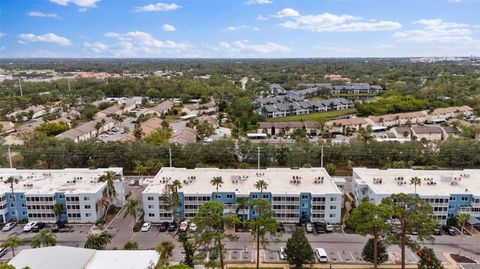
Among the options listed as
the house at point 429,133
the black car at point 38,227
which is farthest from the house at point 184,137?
the house at point 429,133

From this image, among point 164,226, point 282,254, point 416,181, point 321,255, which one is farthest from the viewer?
point 416,181

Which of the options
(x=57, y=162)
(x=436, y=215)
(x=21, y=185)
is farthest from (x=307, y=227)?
(x=57, y=162)

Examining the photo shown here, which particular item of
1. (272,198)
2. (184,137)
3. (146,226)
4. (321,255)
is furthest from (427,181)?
(184,137)

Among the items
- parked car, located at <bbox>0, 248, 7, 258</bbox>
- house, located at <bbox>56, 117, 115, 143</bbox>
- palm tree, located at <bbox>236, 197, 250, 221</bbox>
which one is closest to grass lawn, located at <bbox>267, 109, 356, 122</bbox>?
house, located at <bbox>56, 117, 115, 143</bbox>

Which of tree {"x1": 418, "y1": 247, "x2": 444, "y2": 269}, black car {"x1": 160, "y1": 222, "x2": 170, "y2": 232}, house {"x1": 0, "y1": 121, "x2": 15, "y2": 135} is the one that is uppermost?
house {"x1": 0, "y1": 121, "x2": 15, "y2": 135}

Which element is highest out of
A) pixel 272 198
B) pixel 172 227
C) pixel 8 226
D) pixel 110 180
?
pixel 110 180

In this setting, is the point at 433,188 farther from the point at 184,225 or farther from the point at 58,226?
the point at 58,226

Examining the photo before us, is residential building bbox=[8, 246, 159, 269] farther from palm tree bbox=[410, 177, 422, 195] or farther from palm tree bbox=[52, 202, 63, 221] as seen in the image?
palm tree bbox=[410, 177, 422, 195]

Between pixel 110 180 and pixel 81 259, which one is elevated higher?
pixel 110 180
